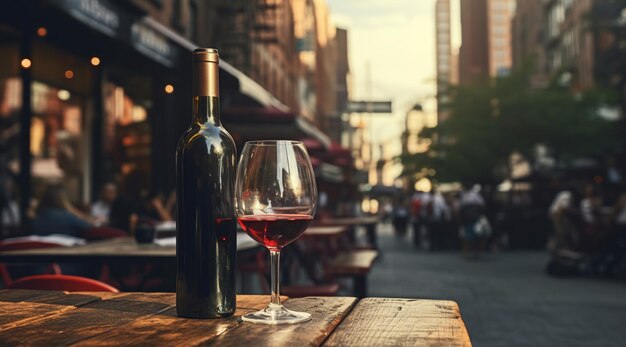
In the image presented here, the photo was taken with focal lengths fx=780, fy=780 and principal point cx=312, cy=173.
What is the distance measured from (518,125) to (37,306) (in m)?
25.5

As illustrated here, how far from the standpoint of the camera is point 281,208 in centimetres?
162

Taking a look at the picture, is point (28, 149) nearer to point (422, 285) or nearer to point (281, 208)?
point (422, 285)

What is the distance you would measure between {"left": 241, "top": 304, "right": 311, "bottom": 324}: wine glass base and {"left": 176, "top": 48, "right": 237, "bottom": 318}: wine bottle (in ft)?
0.25

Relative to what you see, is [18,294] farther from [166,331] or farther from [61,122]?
[61,122]

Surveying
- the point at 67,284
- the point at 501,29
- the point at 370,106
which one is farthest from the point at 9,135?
the point at 501,29

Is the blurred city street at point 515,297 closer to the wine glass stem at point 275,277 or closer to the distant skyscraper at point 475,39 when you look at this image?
the wine glass stem at point 275,277

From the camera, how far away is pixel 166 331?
1483 mm

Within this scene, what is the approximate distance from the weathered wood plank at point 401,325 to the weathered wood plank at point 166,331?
233 millimetres

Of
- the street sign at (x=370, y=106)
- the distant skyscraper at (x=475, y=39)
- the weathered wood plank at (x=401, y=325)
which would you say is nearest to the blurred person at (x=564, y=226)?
the street sign at (x=370, y=106)

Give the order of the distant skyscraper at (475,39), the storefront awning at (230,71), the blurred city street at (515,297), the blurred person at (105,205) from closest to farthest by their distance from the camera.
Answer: the blurred city street at (515,297) → the storefront awning at (230,71) → the blurred person at (105,205) → the distant skyscraper at (475,39)

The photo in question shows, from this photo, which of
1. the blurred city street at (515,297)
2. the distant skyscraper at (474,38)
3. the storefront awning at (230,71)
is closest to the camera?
the blurred city street at (515,297)

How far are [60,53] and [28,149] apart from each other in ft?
9.23

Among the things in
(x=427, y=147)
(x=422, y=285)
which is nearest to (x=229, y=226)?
(x=422, y=285)

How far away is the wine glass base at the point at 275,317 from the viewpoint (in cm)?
156
